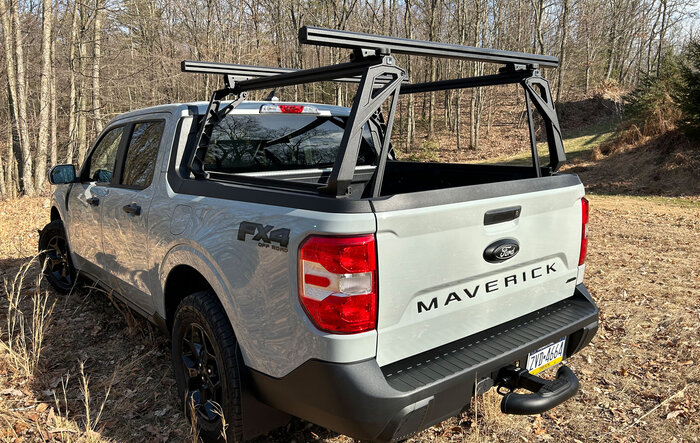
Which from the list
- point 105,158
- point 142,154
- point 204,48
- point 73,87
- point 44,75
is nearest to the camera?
point 142,154

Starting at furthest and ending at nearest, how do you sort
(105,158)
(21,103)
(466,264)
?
(21,103), (105,158), (466,264)

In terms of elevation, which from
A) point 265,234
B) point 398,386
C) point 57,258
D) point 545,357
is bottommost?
point 57,258

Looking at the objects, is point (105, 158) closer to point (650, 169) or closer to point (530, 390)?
point (530, 390)

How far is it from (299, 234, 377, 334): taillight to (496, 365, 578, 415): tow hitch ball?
84 centimetres

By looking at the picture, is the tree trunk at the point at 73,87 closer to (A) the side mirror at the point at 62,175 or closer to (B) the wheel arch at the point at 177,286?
(A) the side mirror at the point at 62,175

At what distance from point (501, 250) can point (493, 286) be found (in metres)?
0.19

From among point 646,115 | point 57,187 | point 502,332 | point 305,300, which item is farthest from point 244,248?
point 646,115

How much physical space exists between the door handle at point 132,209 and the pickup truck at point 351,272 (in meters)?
0.02

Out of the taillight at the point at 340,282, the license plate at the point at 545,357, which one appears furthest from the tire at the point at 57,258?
the license plate at the point at 545,357

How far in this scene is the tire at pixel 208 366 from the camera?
2.39m

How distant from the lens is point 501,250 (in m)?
2.35

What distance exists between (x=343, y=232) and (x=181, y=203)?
142 cm

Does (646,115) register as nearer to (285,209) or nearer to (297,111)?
(297,111)

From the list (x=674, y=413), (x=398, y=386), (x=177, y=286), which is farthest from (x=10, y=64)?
(x=674, y=413)
